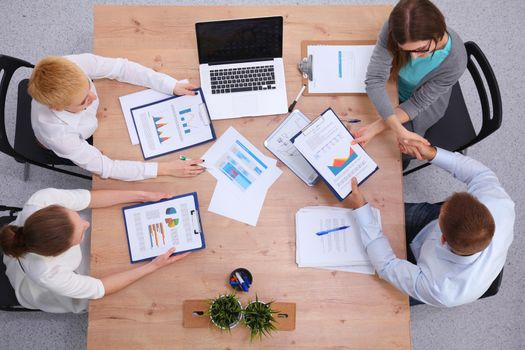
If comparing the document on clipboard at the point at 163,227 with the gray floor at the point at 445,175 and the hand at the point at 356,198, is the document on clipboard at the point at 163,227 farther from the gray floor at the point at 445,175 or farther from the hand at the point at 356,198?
the gray floor at the point at 445,175

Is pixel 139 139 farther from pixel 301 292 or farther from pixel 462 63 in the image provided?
pixel 462 63

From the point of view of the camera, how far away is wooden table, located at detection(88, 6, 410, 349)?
1.59m

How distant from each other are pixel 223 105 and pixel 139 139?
361 mm

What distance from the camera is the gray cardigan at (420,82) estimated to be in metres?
1.67

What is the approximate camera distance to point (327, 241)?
1664 millimetres

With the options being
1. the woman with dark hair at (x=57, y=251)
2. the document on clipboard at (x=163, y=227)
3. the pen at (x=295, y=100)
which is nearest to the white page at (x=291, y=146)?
the pen at (x=295, y=100)

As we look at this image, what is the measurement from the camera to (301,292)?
1.63m

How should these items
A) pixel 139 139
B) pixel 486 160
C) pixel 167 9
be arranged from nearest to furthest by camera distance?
pixel 139 139, pixel 167 9, pixel 486 160

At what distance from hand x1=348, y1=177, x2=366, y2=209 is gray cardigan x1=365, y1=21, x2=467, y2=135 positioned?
312mm

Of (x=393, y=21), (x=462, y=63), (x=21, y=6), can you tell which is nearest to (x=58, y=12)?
(x=21, y=6)

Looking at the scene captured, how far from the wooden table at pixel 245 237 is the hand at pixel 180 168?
36 mm

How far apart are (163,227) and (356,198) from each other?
733 mm

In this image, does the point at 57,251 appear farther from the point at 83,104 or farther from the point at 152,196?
the point at 83,104

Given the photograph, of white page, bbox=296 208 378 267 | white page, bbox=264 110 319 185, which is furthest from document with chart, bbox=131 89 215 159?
white page, bbox=296 208 378 267
